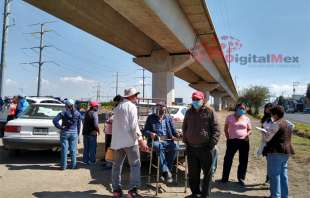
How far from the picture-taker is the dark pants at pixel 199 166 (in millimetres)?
6000

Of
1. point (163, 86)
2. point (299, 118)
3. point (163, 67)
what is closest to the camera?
point (163, 67)

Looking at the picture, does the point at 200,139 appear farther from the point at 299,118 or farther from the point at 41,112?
the point at 299,118

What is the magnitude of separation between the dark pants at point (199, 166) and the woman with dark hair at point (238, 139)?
1.57 meters

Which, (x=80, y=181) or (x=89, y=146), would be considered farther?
(x=89, y=146)

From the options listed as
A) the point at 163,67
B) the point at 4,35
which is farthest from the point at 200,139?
the point at 4,35

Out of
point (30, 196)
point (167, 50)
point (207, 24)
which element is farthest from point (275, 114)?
point (167, 50)

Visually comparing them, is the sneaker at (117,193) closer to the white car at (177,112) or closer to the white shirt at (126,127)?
the white shirt at (126,127)

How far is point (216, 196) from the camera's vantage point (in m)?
6.52

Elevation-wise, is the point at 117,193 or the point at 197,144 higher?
the point at 197,144

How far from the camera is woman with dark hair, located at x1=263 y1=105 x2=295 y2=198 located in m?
5.96

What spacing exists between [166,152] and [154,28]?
8.23 metres

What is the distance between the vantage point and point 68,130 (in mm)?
8555

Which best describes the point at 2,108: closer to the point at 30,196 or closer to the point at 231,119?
the point at 30,196

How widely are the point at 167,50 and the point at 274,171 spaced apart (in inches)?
606
